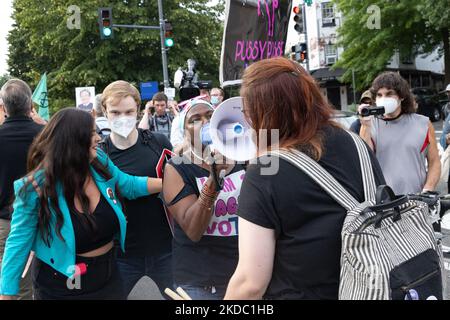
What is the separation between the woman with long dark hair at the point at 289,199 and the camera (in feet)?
4.98

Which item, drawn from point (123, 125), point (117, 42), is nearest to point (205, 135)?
point (123, 125)

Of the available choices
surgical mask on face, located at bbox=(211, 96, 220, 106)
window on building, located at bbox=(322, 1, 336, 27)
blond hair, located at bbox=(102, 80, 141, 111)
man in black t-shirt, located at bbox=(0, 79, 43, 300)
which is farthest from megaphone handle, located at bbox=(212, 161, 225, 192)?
window on building, located at bbox=(322, 1, 336, 27)

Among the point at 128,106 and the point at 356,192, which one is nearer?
the point at 356,192

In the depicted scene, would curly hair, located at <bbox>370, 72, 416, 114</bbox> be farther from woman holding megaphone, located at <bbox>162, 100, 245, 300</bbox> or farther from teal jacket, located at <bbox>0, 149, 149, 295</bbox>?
teal jacket, located at <bbox>0, 149, 149, 295</bbox>

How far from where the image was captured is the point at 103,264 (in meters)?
2.43

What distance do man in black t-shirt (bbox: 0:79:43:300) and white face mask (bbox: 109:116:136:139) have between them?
858 mm

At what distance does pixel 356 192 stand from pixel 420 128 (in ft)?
7.02

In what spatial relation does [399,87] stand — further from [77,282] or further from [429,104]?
[429,104]

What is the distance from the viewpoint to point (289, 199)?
4.97 feet

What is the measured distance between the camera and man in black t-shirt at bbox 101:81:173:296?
3068mm

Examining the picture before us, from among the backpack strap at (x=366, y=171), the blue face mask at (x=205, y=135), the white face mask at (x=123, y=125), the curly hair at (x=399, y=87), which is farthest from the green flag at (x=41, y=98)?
the backpack strap at (x=366, y=171)

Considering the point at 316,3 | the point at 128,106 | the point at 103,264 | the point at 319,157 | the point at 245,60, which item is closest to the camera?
the point at 319,157

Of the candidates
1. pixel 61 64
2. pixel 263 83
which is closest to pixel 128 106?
pixel 263 83

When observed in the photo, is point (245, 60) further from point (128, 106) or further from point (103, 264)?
point (103, 264)
